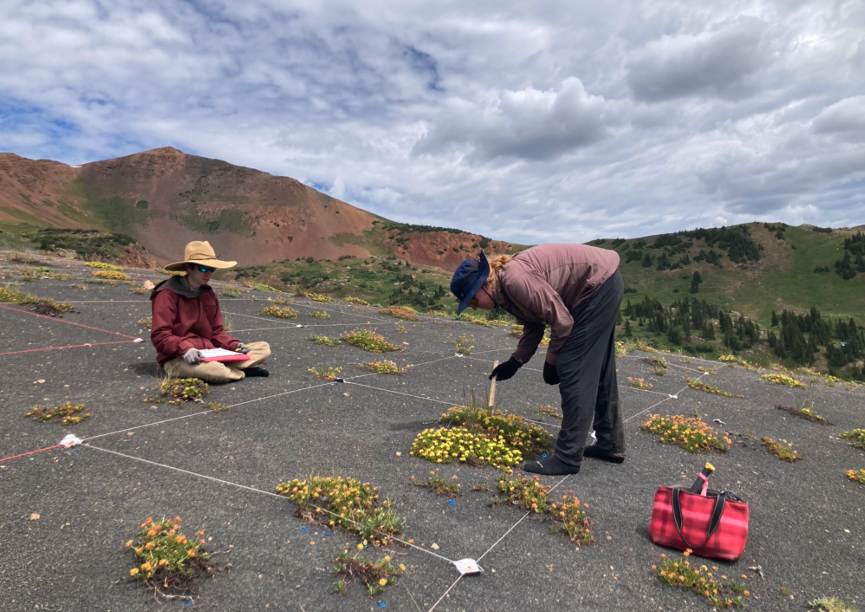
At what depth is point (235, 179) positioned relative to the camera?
117 metres

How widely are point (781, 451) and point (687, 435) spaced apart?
3.60ft

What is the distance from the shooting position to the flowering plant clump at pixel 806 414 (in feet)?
25.7

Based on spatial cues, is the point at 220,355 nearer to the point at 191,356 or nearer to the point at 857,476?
the point at 191,356

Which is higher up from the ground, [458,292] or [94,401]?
[458,292]

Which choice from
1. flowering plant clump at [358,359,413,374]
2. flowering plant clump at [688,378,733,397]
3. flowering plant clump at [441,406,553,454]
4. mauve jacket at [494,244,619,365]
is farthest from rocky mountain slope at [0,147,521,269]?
mauve jacket at [494,244,619,365]

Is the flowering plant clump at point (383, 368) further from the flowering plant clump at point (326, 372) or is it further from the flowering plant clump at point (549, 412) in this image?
the flowering plant clump at point (549, 412)

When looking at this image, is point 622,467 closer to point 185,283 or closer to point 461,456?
point 461,456

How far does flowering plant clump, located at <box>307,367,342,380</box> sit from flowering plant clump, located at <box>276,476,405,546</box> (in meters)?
3.68

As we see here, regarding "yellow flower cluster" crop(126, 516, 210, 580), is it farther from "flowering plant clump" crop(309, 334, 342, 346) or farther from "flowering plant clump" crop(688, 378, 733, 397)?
"flowering plant clump" crop(688, 378, 733, 397)

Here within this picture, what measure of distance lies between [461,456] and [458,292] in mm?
1655

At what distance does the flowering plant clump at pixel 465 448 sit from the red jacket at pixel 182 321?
359 centimetres

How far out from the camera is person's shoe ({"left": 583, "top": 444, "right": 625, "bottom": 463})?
5.11 m

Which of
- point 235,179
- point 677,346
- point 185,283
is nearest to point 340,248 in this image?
point 235,179

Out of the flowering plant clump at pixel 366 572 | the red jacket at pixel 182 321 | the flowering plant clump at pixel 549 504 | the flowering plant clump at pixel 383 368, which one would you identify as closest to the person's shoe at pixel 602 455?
the flowering plant clump at pixel 549 504
